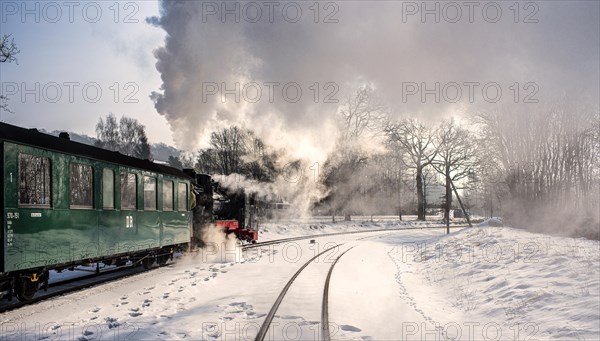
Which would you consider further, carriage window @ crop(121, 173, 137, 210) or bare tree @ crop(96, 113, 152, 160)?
bare tree @ crop(96, 113, 152, 160)

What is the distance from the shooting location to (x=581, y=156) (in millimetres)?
17203

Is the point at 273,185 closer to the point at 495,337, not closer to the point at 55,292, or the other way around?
the point at 55,292

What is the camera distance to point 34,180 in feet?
24.0

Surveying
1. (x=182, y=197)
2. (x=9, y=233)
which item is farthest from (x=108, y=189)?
(x=182, y=197)

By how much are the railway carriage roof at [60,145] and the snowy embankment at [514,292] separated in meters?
6.91

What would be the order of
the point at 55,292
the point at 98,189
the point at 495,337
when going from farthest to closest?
the point at 98,189
the point at 55,292
the point at 495,337

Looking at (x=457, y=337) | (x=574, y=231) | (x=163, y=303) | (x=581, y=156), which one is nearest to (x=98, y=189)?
(x=163, y=303)

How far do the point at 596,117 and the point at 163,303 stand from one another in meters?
15.7

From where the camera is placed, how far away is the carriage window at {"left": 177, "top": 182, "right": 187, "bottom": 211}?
13.4 m

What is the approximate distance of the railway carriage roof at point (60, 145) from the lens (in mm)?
6840

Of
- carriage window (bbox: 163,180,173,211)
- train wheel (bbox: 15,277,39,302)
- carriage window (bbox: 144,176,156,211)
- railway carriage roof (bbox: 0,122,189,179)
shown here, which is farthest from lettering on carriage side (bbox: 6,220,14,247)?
carriage window (bbox: 163,180,173,211)

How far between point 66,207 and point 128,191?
2321mm

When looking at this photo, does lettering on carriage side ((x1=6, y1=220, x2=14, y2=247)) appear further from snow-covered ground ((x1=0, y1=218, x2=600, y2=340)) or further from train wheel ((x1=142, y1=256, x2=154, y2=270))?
train wheel ((x1=142, y1=256, x2=154, y2=270))

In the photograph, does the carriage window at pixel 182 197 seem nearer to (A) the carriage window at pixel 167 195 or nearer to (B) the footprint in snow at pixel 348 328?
(A) the carriage window at pixel 167 195
